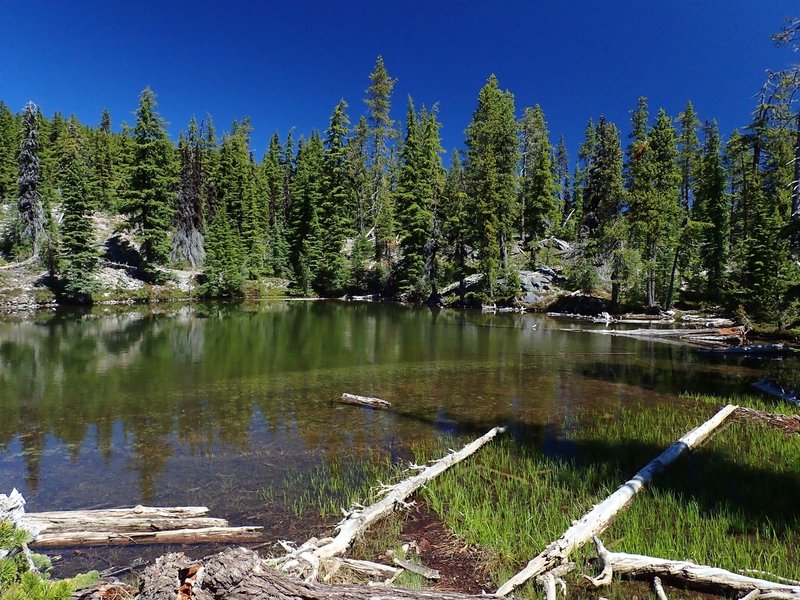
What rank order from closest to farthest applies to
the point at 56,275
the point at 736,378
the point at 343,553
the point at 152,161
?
the point at 343,553 → the point at 736,378 → the point at 56,275 → the point at 152,161

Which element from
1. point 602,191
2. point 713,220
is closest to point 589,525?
point 713,220

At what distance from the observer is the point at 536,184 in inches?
2242

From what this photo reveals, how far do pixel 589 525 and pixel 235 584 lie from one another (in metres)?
4.61

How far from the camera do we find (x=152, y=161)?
51219mm

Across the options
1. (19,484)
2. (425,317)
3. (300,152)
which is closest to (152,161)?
(300,152)

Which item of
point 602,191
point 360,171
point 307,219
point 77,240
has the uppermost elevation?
point 360,171

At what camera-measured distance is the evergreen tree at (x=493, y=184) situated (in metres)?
48.9

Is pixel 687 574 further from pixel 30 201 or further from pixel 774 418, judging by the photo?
pixel 30 201

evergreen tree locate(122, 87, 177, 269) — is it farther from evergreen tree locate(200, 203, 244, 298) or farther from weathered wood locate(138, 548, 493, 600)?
weathered wood locate(138, 548, 493, 600)

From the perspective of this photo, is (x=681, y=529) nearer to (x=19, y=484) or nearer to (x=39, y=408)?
(x=19, y=484)

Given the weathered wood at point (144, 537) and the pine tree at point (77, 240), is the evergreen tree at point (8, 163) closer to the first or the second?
the pine tree at point (77, 240)

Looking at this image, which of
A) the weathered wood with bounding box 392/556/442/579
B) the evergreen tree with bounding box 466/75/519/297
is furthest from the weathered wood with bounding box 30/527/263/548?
the evergreen tree with bounding box 466/75/519/297

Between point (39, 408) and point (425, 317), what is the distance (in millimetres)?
30071

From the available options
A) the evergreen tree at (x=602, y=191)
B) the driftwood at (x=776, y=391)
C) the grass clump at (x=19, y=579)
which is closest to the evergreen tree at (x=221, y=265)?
the evergreen tree at (x=602, y=191)
